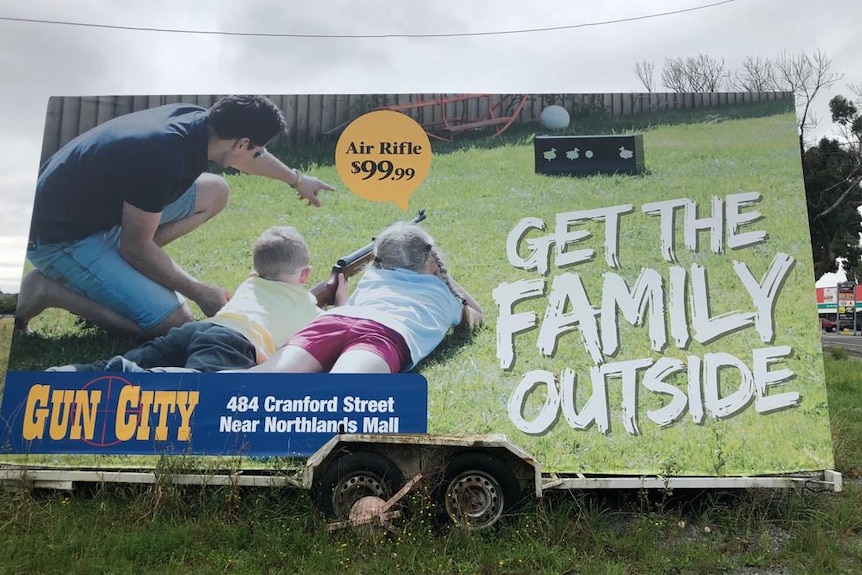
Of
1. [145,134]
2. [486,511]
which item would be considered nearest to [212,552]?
[486,511]

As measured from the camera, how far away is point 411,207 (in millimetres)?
5598

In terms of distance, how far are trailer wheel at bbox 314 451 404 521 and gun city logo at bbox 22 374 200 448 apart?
138 centimetres

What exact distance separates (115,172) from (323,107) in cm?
203

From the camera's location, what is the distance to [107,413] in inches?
210

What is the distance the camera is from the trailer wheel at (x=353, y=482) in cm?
492

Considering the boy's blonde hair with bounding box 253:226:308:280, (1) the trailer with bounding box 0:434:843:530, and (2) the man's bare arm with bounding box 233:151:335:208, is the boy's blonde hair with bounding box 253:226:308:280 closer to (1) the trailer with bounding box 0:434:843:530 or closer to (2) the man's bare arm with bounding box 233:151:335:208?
(2) the man's bare arm with bounding box 233:151:335:208

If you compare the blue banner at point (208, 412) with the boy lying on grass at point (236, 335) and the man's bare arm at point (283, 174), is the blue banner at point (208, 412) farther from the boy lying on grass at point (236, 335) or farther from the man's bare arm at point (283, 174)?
the man's bare arm at point (283, 174)

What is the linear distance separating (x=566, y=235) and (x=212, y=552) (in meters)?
4.01

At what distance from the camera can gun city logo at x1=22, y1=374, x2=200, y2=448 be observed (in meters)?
5.28

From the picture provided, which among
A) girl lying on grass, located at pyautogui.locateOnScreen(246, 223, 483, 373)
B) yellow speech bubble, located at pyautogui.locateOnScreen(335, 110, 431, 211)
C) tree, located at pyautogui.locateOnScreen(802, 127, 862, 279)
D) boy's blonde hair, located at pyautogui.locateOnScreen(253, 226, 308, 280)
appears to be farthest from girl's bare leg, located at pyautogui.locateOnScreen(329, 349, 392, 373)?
tree, located at pyautogui.locateOnScreen(802, 127, 862, 279)

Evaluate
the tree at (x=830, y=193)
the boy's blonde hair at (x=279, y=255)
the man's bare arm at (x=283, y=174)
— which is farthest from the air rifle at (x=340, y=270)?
the tree at (x=830, y=193)

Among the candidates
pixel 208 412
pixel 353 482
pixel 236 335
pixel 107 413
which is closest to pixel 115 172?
pixel 236 335

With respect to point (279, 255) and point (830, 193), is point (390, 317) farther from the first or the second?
point (830, 193)

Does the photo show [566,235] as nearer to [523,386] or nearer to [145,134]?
[523,386]
